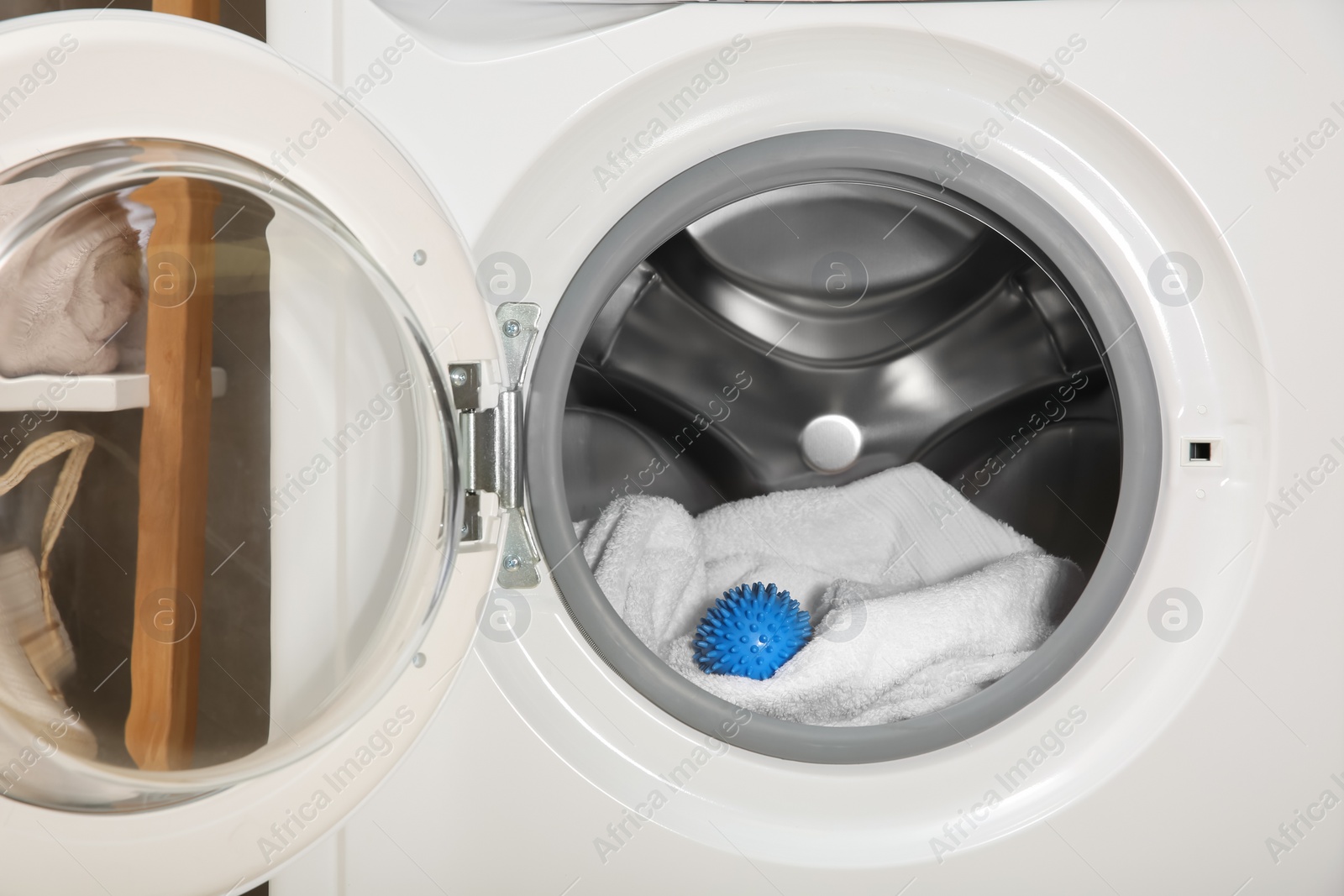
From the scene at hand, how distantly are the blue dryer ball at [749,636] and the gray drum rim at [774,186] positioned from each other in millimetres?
108

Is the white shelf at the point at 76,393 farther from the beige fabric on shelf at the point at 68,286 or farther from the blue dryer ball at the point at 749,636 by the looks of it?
the blue dryer ball at the point at 749,636

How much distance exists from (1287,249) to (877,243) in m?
0.48

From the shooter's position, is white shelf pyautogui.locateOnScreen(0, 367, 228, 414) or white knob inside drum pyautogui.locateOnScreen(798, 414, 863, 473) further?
white knob inside drum pyautogui.locateOnScreen(798, 414, 863, 473)

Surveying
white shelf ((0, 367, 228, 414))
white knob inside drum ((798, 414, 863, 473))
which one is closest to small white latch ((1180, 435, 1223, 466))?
white knob inside drum ((798, 414, 863, 473))

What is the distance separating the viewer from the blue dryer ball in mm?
779

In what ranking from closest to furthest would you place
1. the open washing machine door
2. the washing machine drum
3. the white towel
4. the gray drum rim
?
the open washing machine door → the gray drum rim → the white towel → the washing machine drum

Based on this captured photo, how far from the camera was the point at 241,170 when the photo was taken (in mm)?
542

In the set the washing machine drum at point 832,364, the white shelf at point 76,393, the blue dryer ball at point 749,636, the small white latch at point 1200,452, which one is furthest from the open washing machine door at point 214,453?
the small white latch at point 1200,452

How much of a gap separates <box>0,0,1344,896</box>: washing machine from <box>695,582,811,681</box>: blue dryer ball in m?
0.11

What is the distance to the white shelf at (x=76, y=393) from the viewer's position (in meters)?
0.55

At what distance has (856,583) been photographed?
975 millimetres

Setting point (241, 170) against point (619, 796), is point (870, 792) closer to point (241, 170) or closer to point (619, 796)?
point (619, 796)

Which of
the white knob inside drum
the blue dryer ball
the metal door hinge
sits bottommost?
the blue dryer ball

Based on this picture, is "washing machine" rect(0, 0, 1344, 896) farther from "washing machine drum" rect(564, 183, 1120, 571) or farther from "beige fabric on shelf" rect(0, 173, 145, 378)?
"washing machine drum" rect(564, 183, 1120, 571)
